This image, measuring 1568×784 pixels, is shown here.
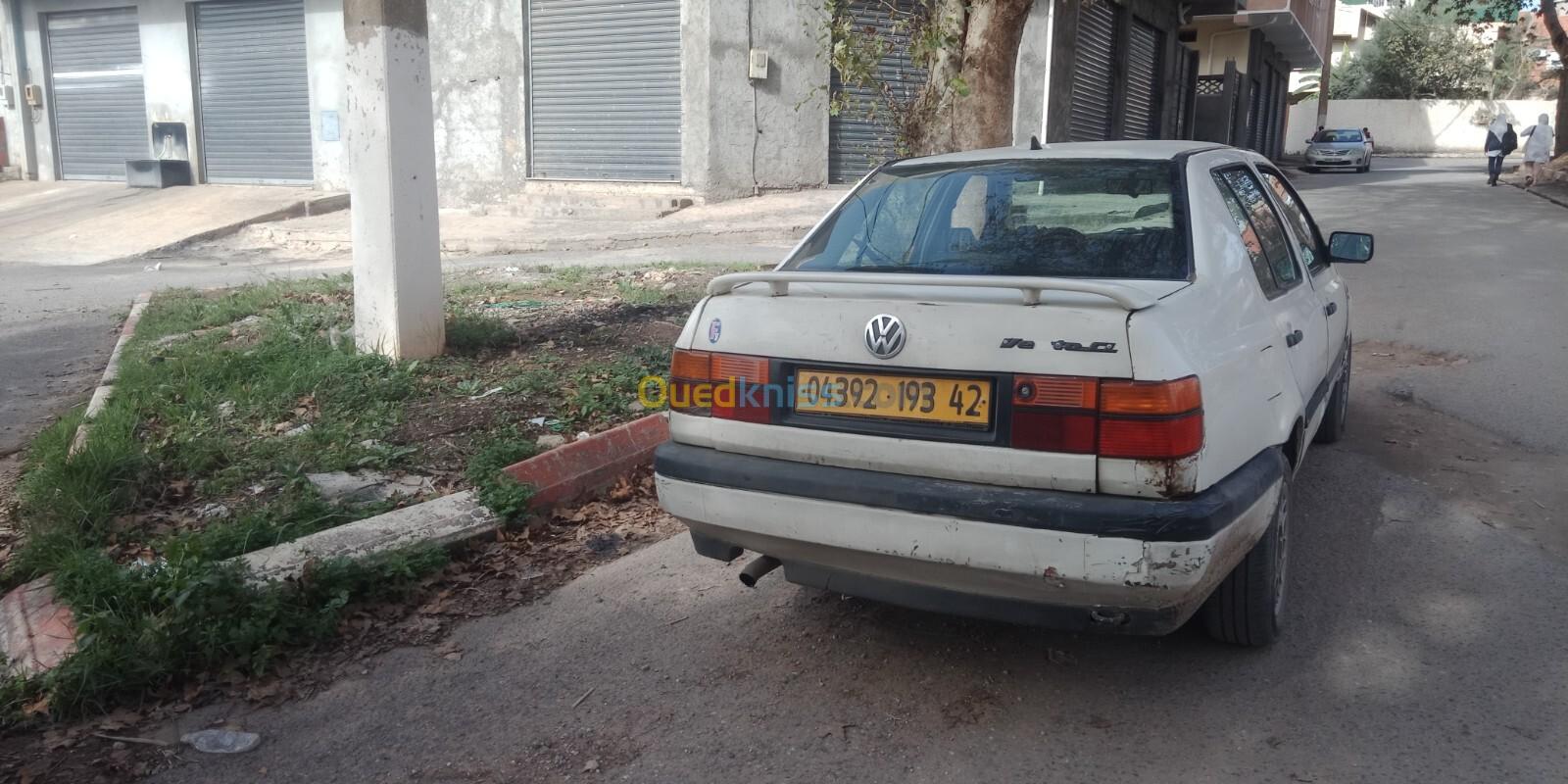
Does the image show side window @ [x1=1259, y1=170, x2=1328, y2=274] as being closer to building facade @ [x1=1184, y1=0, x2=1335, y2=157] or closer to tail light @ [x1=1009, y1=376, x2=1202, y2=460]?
tail light @ [x1=1009, y1=376, x2=1202, y2=460]

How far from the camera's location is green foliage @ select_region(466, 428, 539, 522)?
4.74 meters

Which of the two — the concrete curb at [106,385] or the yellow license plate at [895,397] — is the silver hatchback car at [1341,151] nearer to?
the concrete curb at [106,385]

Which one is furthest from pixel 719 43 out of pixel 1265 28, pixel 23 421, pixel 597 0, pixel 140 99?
pixel 1265 28

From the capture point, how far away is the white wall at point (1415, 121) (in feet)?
168

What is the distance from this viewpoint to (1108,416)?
9.27ft

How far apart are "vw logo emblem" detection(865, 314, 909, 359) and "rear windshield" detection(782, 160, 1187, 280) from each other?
1.97ft

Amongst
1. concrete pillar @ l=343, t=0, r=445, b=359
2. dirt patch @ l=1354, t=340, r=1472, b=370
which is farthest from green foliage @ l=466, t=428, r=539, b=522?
dirt patch @ l=1354, t=340, r=1472, b=370

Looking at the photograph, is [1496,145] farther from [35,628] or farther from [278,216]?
[35,628]

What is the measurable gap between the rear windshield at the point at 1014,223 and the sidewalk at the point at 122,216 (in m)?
13.9

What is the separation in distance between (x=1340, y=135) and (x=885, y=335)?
3799 cm

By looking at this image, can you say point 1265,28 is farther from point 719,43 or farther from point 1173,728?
point 1173,728

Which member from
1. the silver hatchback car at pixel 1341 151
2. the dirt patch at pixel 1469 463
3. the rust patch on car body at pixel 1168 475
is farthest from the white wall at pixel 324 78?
the silver hatchback car at pixel 1341 151

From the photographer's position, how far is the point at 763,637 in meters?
3.76

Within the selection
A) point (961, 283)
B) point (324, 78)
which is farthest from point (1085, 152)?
point (324, 78)
